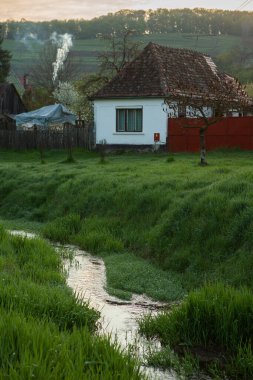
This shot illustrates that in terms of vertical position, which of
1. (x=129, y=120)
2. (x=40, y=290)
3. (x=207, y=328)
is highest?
(x=129, y=120)

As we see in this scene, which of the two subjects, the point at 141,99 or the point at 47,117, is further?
the point at 47,117

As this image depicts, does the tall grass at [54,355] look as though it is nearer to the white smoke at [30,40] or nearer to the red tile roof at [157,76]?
the red tile roof at [157,76]

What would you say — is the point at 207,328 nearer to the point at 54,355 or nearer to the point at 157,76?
the point at 54,355

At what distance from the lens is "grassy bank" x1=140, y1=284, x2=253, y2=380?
653 cm

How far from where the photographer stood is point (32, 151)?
107 feet

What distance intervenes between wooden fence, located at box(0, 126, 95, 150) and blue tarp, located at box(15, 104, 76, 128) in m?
4.37

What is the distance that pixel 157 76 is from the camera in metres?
30.5

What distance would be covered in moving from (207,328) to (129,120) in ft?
82.4

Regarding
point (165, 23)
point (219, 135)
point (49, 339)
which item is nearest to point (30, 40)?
point (165, 23)

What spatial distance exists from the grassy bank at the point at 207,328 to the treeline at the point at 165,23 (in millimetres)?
68508

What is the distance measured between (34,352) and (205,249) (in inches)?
227

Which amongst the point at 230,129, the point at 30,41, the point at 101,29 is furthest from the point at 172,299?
the point at 30,41

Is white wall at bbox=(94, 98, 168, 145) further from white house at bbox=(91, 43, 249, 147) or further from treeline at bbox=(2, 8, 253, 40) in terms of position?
treeline at bbox=(2, 8, 253, 40)

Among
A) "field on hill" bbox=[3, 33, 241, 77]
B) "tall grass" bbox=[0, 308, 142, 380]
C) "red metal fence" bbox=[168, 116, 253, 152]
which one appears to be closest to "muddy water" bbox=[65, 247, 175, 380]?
"tall grass" bbox=[0, 308, 142, 380]
